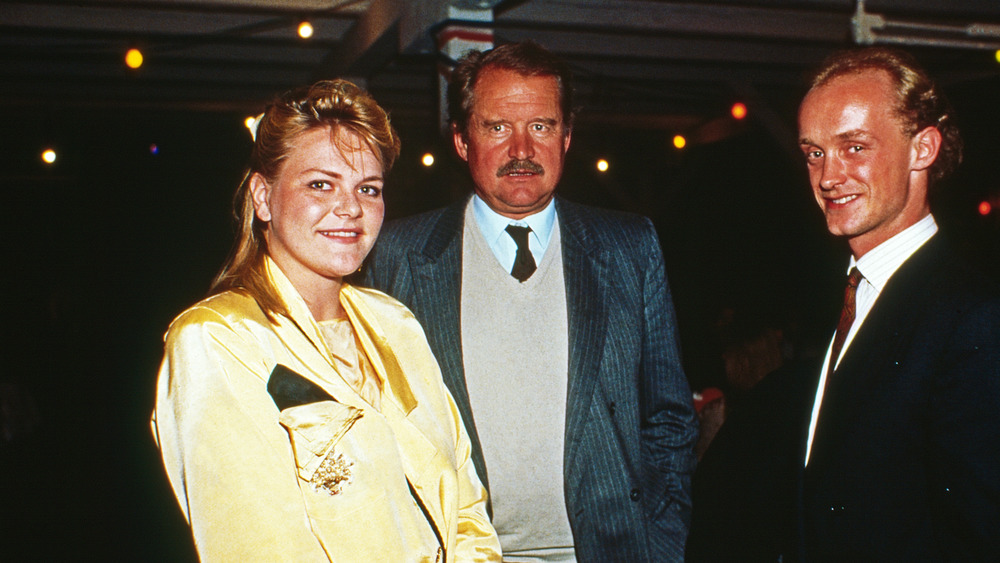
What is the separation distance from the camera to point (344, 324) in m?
1.71

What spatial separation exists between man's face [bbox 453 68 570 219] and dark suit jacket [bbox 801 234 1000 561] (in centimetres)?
94

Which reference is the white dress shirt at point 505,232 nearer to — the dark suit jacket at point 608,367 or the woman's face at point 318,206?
the dark suit jacket at point 608,367

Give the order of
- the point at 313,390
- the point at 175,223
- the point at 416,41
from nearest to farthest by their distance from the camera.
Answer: the point at 313,390 → the point at 416,41 → the point at 175,223

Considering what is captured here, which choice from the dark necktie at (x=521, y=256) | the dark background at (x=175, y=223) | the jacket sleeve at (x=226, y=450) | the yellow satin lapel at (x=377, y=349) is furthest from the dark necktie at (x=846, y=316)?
the dark background at (x=175, y=223)

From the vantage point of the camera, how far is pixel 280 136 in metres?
1.56

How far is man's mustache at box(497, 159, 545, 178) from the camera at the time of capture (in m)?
2.04

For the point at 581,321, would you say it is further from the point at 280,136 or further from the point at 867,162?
the point at 280,136

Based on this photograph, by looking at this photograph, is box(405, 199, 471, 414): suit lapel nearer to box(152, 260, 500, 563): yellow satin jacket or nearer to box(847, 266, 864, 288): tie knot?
box(152, 260, 500, 563): yellow satin jacket

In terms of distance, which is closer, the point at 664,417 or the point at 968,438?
the point at 968,438

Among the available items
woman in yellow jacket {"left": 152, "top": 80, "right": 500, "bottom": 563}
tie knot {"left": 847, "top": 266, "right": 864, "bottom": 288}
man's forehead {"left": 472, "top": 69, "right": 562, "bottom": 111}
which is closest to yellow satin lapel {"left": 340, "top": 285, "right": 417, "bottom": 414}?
woman in yellow jacket {"left": 152, "top": 80, "right": 500, "bottom": 563}

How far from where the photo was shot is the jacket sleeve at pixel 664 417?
199cm

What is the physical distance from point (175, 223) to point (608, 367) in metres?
10.3

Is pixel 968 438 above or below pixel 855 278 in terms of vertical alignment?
below

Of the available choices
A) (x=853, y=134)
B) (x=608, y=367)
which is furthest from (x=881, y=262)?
(x=608, y=367)
